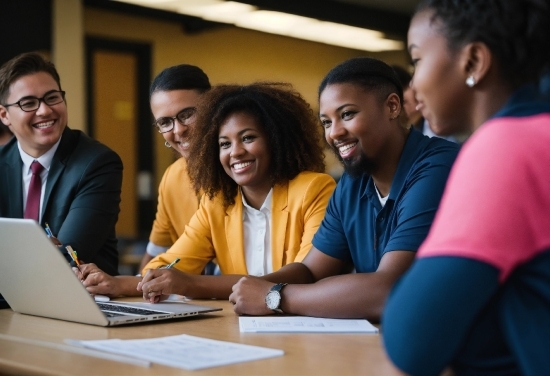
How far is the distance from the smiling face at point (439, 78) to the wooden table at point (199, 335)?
1.31 feet

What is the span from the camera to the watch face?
1.86m

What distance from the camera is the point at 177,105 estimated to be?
121 inches

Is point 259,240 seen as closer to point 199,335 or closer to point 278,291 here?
point 278,291

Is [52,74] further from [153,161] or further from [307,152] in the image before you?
[153,161]

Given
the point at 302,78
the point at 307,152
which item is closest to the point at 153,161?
the point at 302,78

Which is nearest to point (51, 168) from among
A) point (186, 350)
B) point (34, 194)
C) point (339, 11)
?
point (34, 194)

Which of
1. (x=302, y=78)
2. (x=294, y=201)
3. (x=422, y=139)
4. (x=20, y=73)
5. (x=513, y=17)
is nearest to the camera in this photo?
(x=513, y=17)

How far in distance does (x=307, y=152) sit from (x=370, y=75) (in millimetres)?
559

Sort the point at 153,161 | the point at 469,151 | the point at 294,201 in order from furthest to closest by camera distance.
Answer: the point at 153,161, the point at 294,201, the point at 469,151

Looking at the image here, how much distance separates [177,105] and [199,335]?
1.63m

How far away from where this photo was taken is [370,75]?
7.25 ft

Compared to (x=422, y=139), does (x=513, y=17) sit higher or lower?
higher

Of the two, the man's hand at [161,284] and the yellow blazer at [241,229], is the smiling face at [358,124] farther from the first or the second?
the man's hand at [161,284]

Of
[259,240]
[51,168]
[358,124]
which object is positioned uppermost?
[358,124]
